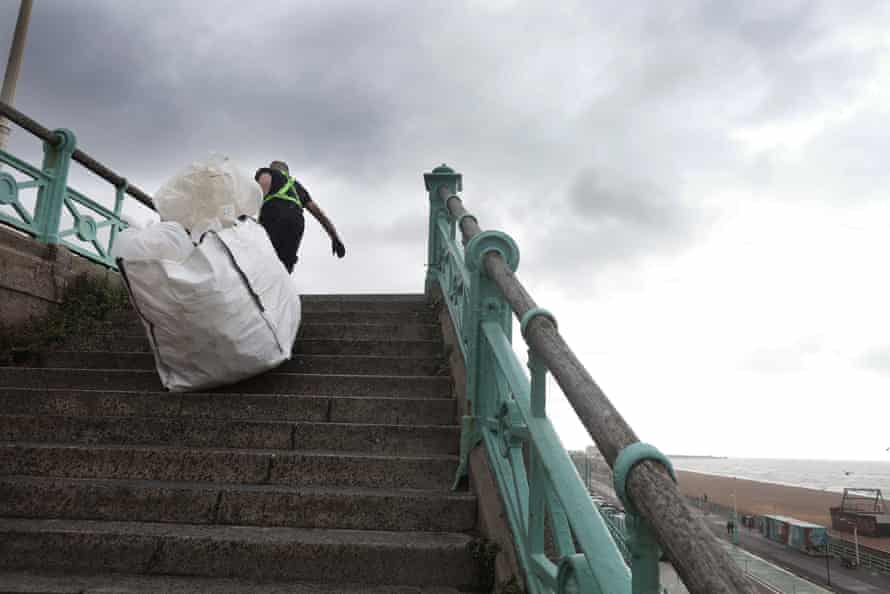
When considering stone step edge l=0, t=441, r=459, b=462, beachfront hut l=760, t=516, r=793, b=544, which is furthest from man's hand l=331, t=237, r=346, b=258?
beachfront hut l=760, t=516, r=793, b=544

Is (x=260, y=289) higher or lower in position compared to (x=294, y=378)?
higher

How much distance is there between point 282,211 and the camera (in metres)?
4.97

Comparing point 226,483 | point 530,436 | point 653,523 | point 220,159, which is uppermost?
point 220,159

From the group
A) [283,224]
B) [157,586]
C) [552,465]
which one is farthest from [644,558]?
[283,224]

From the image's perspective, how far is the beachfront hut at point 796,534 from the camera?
32.0 meters

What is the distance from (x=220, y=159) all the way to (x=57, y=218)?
257 centimetres

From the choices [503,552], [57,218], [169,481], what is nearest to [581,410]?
[503,552]

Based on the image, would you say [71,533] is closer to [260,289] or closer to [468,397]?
[260,289]

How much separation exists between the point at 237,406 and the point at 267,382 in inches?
14.8

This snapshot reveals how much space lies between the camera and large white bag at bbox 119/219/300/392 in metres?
3.11

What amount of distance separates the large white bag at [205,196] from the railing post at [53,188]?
241 centimetres

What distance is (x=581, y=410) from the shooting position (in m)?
1.46

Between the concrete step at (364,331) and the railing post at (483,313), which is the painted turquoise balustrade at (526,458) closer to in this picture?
the railing post at (483,313)

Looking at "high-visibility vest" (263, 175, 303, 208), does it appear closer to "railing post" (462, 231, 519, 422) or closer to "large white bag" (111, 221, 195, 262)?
"large white bag" (111, 221, 195, 262)
